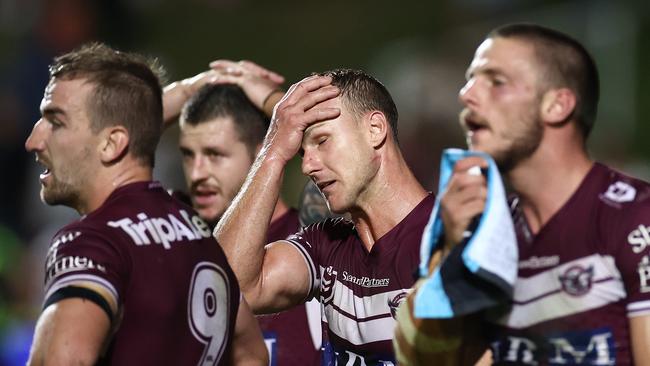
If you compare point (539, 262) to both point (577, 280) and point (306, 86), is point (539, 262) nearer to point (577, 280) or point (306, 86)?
point (577, 280)

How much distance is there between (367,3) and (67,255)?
29.0ft

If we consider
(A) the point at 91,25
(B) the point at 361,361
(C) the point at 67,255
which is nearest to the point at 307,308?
(B) the point at 361,361

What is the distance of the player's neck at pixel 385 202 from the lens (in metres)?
4.59

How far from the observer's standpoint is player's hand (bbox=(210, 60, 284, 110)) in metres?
6.05

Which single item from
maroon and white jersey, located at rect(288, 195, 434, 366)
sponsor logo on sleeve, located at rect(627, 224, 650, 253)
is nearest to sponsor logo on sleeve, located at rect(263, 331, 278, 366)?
maroon and white jersey, located at rect(288, 195, 434, 366)

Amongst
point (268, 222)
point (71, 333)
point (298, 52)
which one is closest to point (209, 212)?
point (268, 222)

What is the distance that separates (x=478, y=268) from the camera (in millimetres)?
3430

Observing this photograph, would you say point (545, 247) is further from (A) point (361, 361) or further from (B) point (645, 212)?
(A) point (361, 361)

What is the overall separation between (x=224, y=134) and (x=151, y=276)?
2214mm

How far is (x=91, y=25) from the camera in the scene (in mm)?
11859

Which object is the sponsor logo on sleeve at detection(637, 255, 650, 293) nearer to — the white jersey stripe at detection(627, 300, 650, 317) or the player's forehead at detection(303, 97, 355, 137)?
the white jersey stripe at detection(627, 300, 650, 317)

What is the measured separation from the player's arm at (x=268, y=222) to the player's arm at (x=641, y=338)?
1621mm

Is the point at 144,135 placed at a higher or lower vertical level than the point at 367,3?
lower

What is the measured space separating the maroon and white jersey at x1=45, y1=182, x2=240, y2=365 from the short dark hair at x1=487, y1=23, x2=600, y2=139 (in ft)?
4.37
